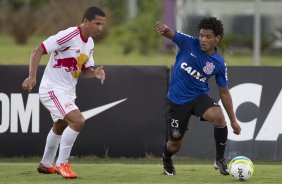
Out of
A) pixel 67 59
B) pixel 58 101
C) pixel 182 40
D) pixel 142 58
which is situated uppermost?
pixel 182 40

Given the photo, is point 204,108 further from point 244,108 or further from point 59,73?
point 244,108

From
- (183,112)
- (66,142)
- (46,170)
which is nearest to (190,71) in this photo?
(183,112)

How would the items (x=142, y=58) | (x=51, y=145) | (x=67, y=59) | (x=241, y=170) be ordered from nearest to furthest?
(x=241, y=170) → (x=67, y=59) → (x=51, y=145) → (x=142, y=58)

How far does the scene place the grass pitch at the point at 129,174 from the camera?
1154cm

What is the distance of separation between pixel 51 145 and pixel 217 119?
218 cm

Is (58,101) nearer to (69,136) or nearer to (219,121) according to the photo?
(69,136)

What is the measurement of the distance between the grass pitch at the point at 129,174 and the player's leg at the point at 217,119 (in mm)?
192

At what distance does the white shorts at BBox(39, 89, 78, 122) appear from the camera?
11.7 m

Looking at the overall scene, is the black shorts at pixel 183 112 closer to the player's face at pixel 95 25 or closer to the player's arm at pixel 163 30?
the player's arm at pixel 163 30

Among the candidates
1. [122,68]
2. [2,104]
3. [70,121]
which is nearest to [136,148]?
[122,68]

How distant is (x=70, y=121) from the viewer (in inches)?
459

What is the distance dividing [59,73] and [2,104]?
3.47 metres

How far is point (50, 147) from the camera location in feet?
39.8

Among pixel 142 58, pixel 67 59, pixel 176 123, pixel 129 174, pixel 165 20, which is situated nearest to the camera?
pixel 67 59
